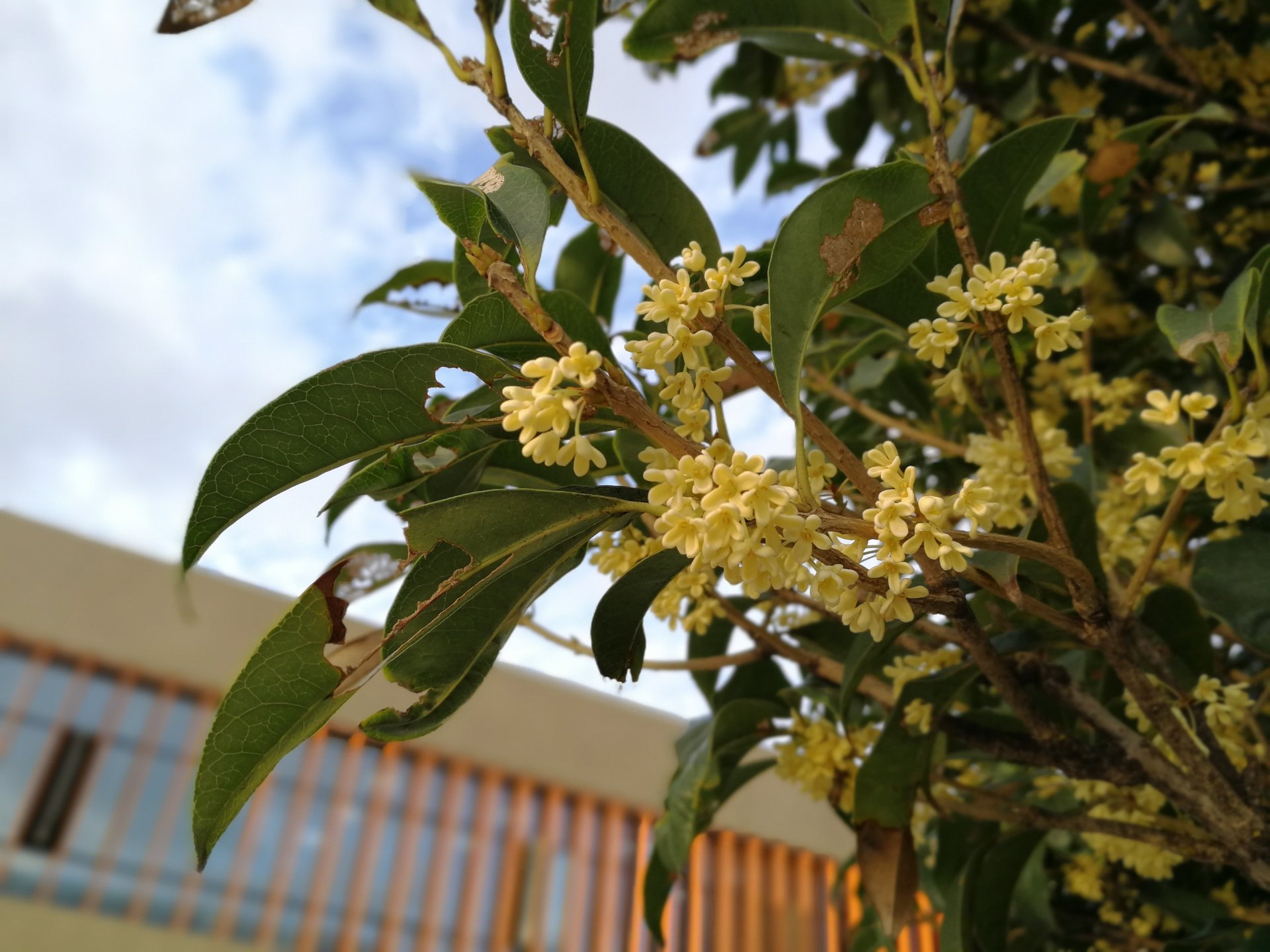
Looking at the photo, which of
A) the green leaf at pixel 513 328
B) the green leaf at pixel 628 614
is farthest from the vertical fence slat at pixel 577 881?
the green leaf at pixel 513 328

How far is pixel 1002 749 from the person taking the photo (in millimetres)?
644

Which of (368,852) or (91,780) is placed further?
(368,852)

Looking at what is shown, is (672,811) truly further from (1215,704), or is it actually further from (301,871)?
(301,871)

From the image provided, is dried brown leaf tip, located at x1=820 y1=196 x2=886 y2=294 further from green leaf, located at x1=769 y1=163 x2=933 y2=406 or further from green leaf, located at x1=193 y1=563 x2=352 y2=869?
green leaf, located at x1=193 y1=563 x2=352 y2=869

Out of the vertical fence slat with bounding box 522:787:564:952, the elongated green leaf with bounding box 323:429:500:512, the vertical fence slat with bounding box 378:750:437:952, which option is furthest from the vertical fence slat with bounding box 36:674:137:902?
the elongated green leaf with bounding box 323:429:500:512

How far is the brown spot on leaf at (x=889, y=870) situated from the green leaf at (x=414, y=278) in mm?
572

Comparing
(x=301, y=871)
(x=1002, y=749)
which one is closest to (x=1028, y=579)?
(x=1002, y=749)

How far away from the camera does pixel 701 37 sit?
629mm

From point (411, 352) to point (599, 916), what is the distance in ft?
13.1

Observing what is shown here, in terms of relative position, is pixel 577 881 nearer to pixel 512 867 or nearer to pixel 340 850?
pixel 512 867

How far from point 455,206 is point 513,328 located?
7 cm

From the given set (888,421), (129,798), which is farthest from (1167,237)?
(129,798)

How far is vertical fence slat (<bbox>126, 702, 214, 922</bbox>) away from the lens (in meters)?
3.34

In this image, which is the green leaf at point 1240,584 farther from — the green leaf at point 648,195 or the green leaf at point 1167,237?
the green leaf at point 1167,237
